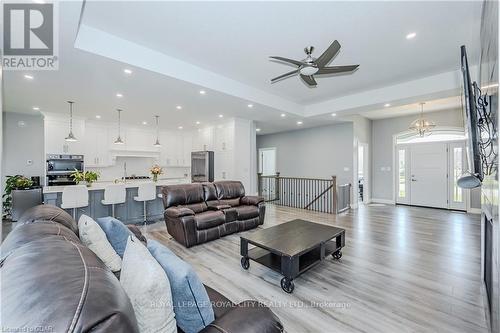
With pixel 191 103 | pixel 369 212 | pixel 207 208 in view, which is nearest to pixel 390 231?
pixel 369 212

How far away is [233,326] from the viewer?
3.40 ft

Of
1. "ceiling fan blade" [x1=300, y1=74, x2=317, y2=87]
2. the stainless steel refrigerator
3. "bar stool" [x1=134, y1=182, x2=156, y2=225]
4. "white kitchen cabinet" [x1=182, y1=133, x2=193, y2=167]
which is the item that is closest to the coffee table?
"ceiling fan blade" [x1=300, y1=74, x2=317, y2=87]

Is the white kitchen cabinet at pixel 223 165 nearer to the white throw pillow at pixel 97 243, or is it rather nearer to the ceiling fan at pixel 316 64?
the ceiling fan at pixel 316 64

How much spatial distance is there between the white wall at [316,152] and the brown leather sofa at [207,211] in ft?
11.7

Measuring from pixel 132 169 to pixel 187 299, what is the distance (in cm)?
743

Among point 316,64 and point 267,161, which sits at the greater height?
point 316,64

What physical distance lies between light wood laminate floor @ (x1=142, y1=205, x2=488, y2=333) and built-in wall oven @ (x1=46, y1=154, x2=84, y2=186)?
309 cm

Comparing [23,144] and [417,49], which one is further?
[23,144]

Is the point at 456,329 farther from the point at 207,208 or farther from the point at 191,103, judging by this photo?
the point at 191,103

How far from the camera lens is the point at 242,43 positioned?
291cm

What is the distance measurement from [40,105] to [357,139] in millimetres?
8213

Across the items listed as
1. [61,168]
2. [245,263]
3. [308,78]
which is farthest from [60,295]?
[61,168]

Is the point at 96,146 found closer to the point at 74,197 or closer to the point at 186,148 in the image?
the point at 186,148

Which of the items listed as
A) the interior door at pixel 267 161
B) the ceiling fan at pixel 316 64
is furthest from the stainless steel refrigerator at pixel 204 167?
the ceiling fan at pixel 316 64
